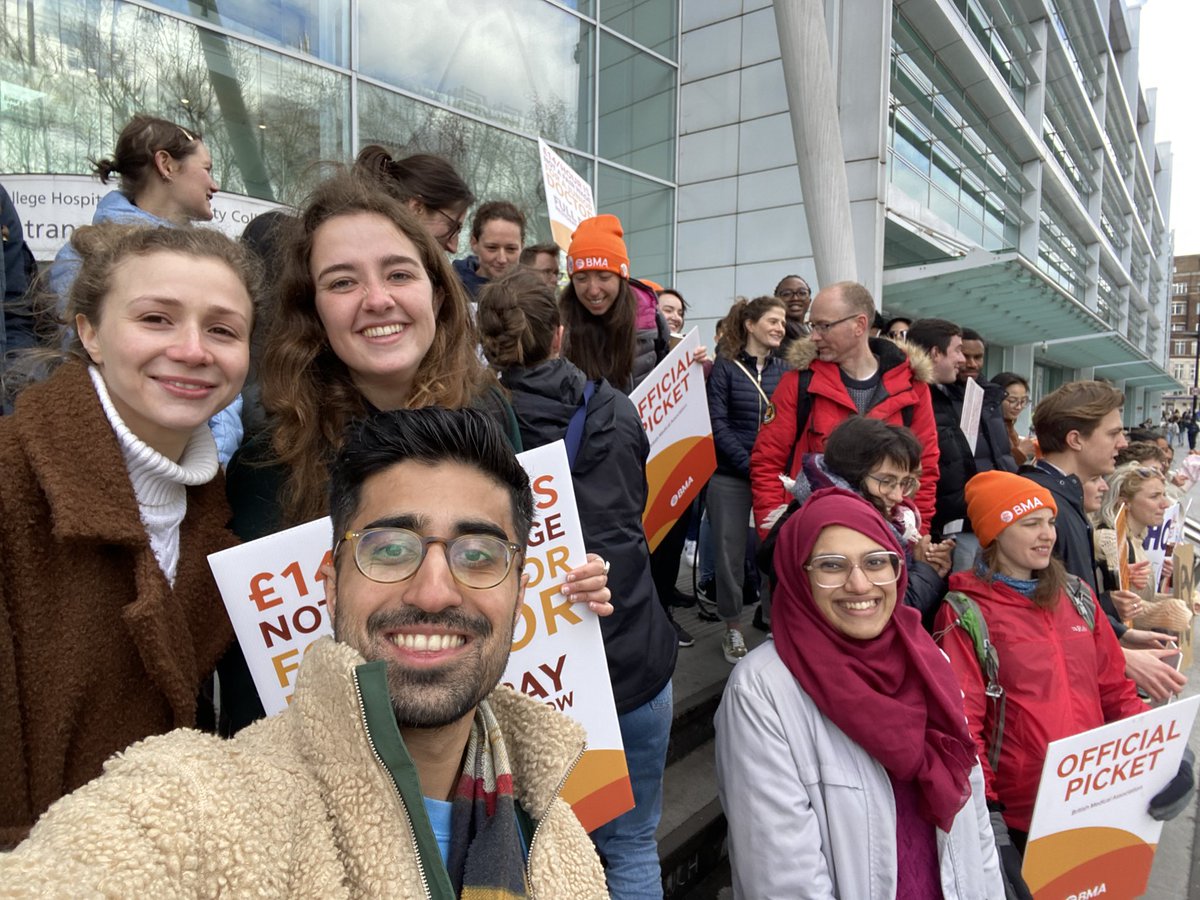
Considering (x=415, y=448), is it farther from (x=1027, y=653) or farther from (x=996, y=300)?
(x=996, y=300)

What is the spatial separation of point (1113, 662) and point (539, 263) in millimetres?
3574

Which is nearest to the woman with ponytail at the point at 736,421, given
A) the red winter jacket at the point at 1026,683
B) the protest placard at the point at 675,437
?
the protest placard at the point at 675,437

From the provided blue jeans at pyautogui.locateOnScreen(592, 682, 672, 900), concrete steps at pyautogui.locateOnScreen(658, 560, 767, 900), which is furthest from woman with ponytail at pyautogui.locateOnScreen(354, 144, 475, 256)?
concrete steps at pyautogui.locateOnScreen(658, 560, 767, 900)

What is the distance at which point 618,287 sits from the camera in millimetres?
3236

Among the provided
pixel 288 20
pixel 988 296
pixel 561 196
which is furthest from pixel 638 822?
pixel 988 296

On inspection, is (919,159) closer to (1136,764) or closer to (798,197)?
(798,197)

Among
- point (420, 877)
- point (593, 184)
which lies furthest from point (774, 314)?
point (593, 184)

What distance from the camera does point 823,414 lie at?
3.69 meters

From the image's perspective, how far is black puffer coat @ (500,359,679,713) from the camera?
2053 mm

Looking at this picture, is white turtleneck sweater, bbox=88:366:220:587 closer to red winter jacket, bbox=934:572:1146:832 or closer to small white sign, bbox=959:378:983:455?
red winter jacket, bbox=934:572:1146:832

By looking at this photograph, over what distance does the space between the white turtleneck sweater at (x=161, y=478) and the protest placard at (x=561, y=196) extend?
146 inches

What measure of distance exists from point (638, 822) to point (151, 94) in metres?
7.22

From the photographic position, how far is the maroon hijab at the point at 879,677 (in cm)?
190

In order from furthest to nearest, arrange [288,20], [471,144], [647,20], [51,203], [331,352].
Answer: [647,20], [471,144], [288,20], [51,203], [331,352]
